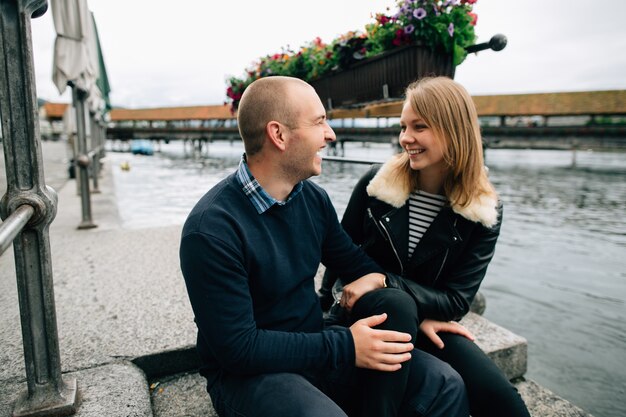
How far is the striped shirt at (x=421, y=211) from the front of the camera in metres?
1.85

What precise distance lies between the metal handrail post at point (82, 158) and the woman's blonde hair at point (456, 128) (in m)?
3.92

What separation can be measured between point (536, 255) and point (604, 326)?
234 centimetres

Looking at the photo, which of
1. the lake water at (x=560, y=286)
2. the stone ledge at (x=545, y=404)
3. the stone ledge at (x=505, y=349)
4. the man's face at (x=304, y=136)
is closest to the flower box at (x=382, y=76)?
the lake water at (x=560, y=286)

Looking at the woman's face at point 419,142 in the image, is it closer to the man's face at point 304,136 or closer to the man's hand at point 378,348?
the man's face at point 304,136

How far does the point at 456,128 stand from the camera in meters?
1.80

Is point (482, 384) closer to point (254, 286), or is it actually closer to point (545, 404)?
point (545, 404)

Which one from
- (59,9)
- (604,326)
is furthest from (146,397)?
(59,9)

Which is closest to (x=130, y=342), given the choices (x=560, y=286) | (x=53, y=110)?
(x=560, y=286)

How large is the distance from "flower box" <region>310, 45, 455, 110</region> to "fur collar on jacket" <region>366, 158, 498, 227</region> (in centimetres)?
80

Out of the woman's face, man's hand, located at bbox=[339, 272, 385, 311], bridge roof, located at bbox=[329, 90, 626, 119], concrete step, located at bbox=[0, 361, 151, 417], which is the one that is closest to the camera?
concrete step, located at bbox=[0, 361, 151, 417]

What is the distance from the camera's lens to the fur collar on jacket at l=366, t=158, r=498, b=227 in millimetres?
1710

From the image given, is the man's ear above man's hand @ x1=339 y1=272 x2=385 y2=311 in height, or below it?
above

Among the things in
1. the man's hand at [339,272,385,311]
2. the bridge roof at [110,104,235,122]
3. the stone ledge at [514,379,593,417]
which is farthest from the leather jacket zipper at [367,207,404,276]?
the bridge roof at [110,104,235,122]

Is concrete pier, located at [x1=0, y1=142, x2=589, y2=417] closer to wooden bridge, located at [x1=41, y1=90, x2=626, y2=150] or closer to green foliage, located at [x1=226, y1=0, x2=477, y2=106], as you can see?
green foliage, located at [x1=226, y1=0, x2=477, y2=106]
